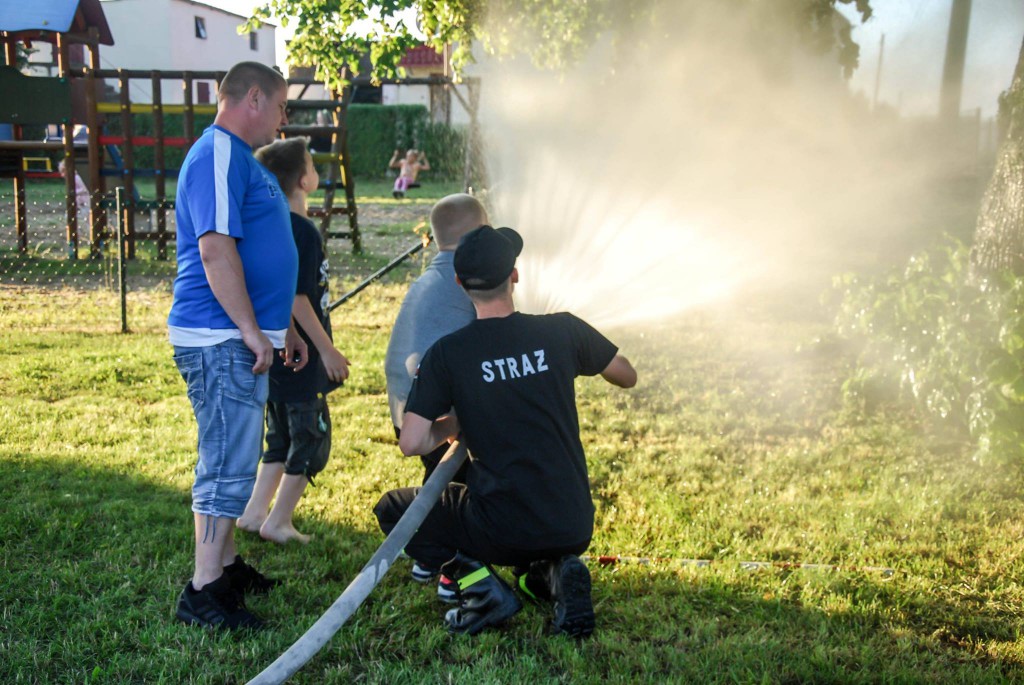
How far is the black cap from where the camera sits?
3.01 m

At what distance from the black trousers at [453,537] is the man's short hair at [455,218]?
0.91 meters

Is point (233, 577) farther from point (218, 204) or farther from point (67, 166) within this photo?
Answer: point (67, 166)

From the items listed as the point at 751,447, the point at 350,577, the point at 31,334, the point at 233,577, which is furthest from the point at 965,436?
the point at 31,334

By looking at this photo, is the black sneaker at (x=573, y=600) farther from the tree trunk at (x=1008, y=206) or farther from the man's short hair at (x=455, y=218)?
the tree trunk at (x=1008, y=206)

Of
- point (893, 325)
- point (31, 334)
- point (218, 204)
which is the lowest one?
point (31, 334)

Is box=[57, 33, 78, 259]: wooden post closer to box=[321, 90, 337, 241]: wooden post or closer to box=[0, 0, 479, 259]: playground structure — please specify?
box=[0, 0, 479, 259]: playground structure

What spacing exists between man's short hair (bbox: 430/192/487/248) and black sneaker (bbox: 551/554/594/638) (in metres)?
1.23

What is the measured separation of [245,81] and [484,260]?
985mm

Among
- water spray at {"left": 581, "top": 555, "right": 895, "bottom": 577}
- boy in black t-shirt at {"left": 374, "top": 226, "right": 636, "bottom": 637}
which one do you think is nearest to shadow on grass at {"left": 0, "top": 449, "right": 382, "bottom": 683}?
boy in black t-shirt at {"left": 374, "top": 226, "right": 636, "bottom": 637}

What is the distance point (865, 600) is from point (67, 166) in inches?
509

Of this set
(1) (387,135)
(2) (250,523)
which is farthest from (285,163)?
(1) (387,135)

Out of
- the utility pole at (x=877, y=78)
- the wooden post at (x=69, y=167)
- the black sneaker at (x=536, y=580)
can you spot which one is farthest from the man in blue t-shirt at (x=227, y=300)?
the wooden post at (x=69, y=167)

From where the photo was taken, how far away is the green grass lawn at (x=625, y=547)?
3.07 meters

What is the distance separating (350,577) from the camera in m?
3.72
